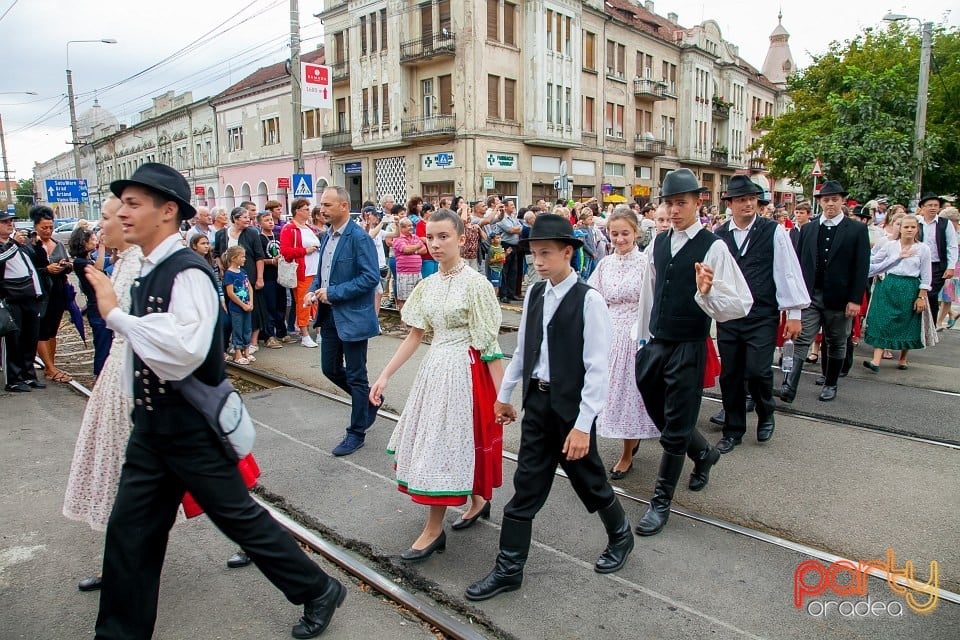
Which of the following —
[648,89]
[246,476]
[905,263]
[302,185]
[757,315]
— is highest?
[648,89]

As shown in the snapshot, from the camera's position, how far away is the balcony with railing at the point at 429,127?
1259 inches

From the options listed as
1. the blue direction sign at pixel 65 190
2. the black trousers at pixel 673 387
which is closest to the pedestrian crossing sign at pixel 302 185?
the black trousers at pixel 673 387

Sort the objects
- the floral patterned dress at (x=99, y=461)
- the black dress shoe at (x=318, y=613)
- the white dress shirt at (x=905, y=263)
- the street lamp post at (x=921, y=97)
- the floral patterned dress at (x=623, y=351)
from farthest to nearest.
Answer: the street lamp post at (x=921, y=97), the white dress shirt at (x=905, y=263), the floral patterned dress at (x=623, y=351), the floral patterned dress at (x=99, y=461), the black dress shoe at (x=318, y=613)

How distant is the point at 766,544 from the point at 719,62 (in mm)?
52477

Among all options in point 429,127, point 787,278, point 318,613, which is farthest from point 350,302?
point 429,127

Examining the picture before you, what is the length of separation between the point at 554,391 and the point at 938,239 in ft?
30.3

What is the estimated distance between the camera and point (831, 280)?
680cm

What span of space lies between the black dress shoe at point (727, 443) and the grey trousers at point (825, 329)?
1.69 m

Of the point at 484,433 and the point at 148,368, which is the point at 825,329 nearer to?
the point at 484,433

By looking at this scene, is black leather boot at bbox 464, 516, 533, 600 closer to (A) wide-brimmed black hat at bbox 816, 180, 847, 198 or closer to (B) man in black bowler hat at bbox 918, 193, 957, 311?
(A) wide-brimmed black hat at bbox 816, 180, 847, 198

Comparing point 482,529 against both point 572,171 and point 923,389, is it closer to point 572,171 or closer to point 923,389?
point 923,389

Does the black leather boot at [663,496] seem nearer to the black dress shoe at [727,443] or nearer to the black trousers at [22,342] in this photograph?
the black dress shoe at [727,443]

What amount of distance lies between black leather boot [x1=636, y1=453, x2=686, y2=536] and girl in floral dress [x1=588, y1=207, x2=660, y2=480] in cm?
72

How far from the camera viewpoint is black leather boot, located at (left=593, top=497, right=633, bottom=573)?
3547mm
